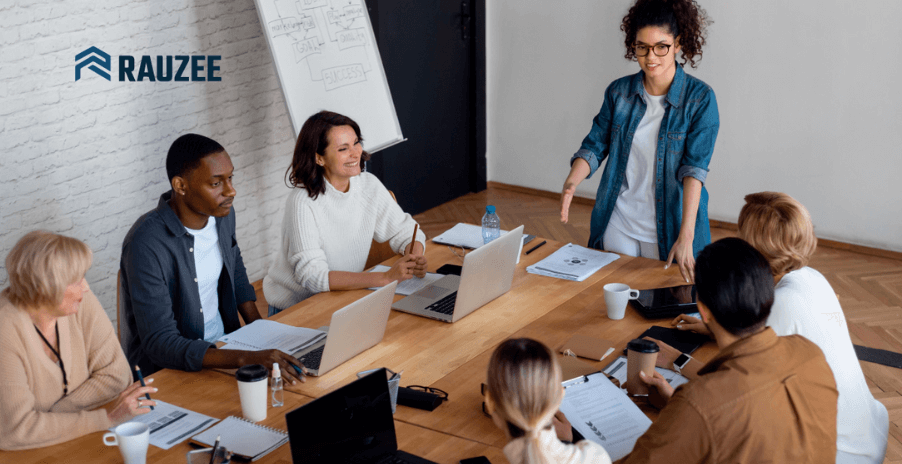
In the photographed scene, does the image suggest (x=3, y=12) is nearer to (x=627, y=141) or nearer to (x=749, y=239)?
(x=627, y=141)

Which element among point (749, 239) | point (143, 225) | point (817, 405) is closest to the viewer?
point (817, 405)

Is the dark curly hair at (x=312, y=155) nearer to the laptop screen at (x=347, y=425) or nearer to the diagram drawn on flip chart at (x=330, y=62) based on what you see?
the diagram drawn on flip chart at (x=330, y=62)

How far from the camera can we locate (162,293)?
7.97 ft

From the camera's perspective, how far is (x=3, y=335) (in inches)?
76.7

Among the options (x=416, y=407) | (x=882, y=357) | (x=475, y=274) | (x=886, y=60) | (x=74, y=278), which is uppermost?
(x=886, y=60)

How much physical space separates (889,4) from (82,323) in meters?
4.60

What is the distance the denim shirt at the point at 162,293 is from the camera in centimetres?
232

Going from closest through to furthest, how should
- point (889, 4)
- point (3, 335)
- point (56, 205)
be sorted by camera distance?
point (3, 335), point (56, 205), point (889, 4)

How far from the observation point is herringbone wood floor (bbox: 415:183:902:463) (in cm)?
358

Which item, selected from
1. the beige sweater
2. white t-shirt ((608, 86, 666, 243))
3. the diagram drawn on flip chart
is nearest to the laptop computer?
the beige sweater

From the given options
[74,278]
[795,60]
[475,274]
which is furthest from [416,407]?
[795,60]

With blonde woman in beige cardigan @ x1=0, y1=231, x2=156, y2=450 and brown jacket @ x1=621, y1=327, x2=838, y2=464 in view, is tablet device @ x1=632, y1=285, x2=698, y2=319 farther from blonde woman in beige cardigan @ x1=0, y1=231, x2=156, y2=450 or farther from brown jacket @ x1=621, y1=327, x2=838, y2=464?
blonde woman in beige cardigan @ x1=0, y1=231, x2=156, y2=450

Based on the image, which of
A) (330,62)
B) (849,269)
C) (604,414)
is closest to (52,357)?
(604,414)

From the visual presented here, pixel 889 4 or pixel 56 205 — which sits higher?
pixel 889 4
